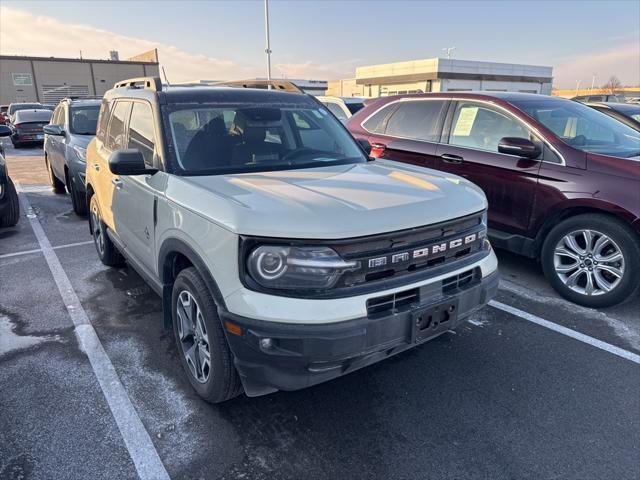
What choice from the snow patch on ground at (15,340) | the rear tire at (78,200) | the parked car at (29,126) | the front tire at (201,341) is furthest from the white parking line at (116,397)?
the parked car at (29,126)

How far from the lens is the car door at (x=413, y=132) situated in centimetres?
556

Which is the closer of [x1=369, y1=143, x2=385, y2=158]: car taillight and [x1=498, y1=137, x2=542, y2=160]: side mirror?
[x1=498, y1=137, x2=542, y2=160]: side mirror

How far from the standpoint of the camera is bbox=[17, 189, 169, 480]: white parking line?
240 cm

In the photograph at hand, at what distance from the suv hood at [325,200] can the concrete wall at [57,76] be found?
51.2 metres

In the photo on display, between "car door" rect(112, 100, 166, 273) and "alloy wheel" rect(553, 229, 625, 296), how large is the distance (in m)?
3.61

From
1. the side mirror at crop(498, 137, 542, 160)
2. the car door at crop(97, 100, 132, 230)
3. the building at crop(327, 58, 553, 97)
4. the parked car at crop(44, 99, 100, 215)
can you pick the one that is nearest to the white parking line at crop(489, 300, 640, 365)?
the side mirror at crop(498, 137, 542, 160)

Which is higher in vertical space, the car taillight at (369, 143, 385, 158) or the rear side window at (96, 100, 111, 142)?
the rear side window at (96, 100, 111, 142)

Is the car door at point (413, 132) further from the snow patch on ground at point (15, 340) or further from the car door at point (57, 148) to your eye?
the car door at point (57, 148)

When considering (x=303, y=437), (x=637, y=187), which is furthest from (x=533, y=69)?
(x=303, y=437)

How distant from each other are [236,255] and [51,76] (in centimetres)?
5400

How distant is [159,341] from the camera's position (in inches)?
143

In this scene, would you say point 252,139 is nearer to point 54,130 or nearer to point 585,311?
point 585,311

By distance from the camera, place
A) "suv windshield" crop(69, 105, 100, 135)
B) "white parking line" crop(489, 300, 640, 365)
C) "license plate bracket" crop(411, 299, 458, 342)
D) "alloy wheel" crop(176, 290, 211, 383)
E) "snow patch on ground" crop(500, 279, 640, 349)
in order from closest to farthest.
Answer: "license plate bracket" crop(411, 299, 458, 342), "alloy wheel" crop(176, 290, 211, 383), "white parking line" crop(489, 300, 640, 365), "snow patch on ground" crop(500, 279, 640, 349), "suv windshield" crop(69, 105, 100, 135)

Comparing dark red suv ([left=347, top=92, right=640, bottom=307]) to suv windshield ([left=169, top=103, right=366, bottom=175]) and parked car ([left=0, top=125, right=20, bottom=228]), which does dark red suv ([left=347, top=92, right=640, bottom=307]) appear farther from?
parked car ([left=0, top=125, right=20, bottom=228])
